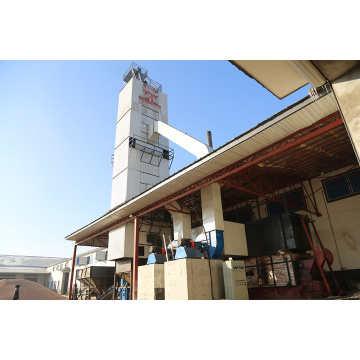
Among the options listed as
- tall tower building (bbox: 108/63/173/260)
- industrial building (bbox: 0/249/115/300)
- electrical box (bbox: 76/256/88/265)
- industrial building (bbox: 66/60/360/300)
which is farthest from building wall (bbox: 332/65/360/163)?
electrical box (bbox: 76/256/88/265)

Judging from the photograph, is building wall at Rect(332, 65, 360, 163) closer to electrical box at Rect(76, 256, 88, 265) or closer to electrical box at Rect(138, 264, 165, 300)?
electrical box at Rect(138, 264, 165, 300)

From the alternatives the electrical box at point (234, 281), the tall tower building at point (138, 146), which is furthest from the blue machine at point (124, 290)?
the electrical box at point (234, 281)

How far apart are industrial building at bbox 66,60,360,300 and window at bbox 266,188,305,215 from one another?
0.21ft

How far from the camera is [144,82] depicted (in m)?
27.9

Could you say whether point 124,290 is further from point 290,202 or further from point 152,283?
point 290,202

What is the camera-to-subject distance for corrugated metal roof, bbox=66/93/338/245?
302 inches

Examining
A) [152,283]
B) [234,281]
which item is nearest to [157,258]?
[152,283]

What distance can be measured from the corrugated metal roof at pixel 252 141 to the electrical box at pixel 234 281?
14.1 ft

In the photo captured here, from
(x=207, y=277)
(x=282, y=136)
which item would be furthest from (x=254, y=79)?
(x=207, y=277)

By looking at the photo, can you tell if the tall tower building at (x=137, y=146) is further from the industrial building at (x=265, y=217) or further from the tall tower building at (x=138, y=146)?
the industrial building at (x=265, y=217)

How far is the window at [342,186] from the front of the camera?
13.1 metres
